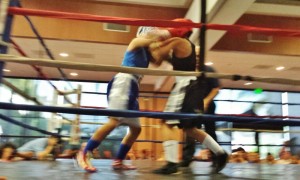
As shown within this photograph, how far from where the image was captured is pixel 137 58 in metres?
1.77

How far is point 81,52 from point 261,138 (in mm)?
5160

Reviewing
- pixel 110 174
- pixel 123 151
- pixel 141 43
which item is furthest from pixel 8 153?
pixel 141 43

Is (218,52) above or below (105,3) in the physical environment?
below

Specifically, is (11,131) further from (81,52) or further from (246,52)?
(246,52)

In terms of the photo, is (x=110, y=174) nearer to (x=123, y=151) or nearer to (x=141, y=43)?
(x=123, y=151)

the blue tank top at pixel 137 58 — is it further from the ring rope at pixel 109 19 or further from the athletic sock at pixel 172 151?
the athletic sock at pixel 172 151

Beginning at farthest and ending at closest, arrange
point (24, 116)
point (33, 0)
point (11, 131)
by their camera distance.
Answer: point (24, 116), point (11, 131), point (33, 0)

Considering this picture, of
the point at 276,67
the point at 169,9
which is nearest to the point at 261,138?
the point at 276,67

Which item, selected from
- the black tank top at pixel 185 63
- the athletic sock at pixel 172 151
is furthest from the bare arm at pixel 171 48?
the athletic sock at pixel 172 151

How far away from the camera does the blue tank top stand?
5.78 feet

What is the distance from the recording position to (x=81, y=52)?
565 centimetres

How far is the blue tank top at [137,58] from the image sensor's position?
1761 mm

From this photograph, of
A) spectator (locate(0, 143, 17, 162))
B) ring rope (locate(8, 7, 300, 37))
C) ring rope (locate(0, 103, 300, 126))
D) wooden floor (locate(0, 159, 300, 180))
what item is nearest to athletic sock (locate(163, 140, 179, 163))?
wooden floor (locate(0, 159, 300, 180))

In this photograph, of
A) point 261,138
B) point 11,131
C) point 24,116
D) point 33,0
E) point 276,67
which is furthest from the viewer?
point 261,138
